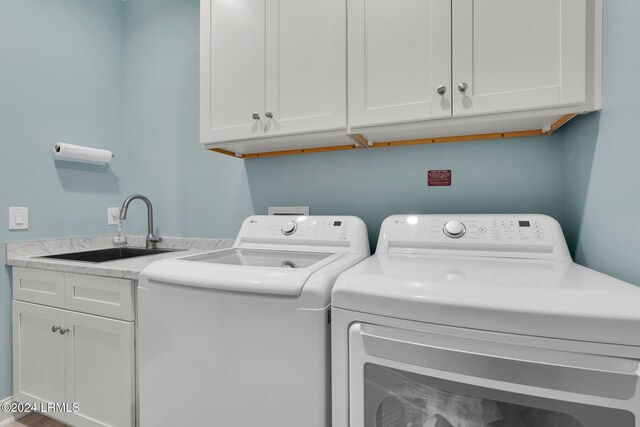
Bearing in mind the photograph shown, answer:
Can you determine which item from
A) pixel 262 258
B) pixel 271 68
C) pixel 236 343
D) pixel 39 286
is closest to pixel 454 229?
pixel 262 258

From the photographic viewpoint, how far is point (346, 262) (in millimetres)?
1128

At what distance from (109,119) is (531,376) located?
8.61 feet

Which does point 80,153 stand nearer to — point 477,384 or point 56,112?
point 56,112

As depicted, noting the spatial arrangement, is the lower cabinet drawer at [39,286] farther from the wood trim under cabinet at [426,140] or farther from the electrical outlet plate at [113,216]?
the wood trim under cabinet at [426,140]

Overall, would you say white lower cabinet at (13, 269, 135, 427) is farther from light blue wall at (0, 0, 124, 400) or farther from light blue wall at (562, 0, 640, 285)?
light blue wall at (562, 0, 640, 285)

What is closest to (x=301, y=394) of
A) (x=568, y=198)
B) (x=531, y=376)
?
(x=531, y=376)

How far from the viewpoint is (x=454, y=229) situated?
121 centimetres

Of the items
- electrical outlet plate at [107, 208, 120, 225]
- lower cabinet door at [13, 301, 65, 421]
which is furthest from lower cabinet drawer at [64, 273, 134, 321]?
electrical outlet plate at [107, 208, 120, 225]

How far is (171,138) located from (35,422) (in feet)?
5.76

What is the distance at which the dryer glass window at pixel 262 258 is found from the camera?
1.14m

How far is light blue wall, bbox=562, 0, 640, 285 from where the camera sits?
0.84 metres

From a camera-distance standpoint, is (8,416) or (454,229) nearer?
(454,229)

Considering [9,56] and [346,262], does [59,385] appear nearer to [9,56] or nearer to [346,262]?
[346,262]

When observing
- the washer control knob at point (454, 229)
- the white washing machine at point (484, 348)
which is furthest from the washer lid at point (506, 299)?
the washer control knob at point (454, 229)
